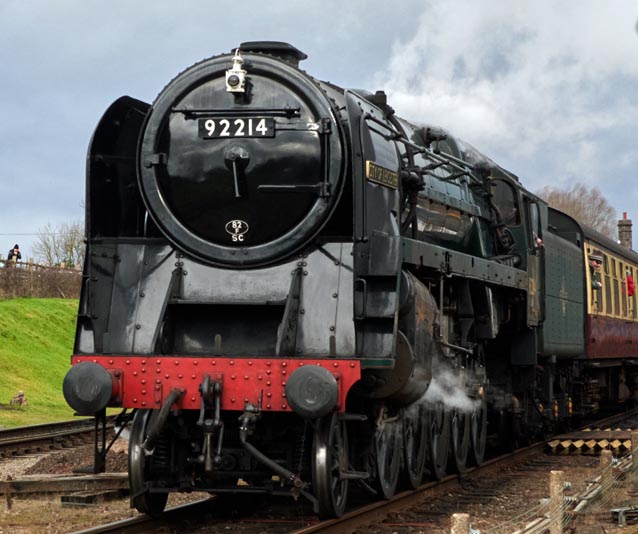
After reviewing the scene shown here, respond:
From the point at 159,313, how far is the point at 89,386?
85cm

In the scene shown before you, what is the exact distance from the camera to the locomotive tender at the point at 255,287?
6.87m

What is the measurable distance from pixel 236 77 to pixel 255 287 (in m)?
1.59

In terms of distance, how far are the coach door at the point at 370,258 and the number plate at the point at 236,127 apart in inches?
25.2

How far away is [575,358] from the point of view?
1483cm

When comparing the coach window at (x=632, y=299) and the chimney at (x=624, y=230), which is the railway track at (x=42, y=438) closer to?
the coach window at (x=632, y=299)

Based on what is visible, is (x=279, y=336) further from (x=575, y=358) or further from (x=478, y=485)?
(x=575, y=358)

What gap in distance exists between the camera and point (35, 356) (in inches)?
1006

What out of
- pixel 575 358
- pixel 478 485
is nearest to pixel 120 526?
pixel 478 485

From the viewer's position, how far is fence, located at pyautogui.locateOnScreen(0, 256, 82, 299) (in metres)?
31.0

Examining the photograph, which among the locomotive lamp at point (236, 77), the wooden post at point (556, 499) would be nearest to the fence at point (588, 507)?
the wooden post at point (556, 499)

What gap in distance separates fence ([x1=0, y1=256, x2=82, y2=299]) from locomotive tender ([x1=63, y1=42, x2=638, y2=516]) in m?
22.5

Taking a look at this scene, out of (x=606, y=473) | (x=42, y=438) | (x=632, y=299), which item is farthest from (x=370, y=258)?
(x=632, y=299)

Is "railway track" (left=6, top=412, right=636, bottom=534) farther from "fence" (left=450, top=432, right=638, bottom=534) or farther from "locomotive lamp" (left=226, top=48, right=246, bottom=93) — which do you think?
"locomotive lamp" (left=226, top=48, right=246, bottom=93)

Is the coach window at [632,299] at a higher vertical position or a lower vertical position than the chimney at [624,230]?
lower
